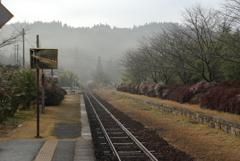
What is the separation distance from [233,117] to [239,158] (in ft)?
15.5

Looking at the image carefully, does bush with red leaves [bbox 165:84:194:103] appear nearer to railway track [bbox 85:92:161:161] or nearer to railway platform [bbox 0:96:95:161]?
railway track [bbox 85:92:161:161]

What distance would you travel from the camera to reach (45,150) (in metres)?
8.80

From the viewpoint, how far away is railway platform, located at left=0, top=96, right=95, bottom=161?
8047 mm

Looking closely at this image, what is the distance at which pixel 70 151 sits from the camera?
8805mm

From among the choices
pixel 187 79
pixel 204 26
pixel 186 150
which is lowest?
pixel 186 150

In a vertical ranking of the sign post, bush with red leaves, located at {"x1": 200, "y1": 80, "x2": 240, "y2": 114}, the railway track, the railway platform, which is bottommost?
the railway track

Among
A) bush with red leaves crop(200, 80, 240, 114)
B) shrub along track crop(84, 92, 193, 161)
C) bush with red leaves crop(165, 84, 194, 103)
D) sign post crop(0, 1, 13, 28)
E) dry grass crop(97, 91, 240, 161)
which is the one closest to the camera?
sign post crop(0, 1, 13, 28)

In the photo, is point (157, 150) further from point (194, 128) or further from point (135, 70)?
point (135, 70)

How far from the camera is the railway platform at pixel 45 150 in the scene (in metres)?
8.05

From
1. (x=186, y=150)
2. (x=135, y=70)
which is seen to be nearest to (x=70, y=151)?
(x=186, y=150)

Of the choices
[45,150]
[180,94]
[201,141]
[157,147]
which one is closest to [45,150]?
[45,150]

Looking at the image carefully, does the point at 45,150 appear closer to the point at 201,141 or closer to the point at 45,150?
the point at 45,150

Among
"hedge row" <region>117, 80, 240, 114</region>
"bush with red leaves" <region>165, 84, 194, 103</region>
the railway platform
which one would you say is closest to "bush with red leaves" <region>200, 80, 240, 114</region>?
"hedge row" <region>117, 80, 240, 114</region>

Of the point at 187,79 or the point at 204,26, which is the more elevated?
the point at 204,26
